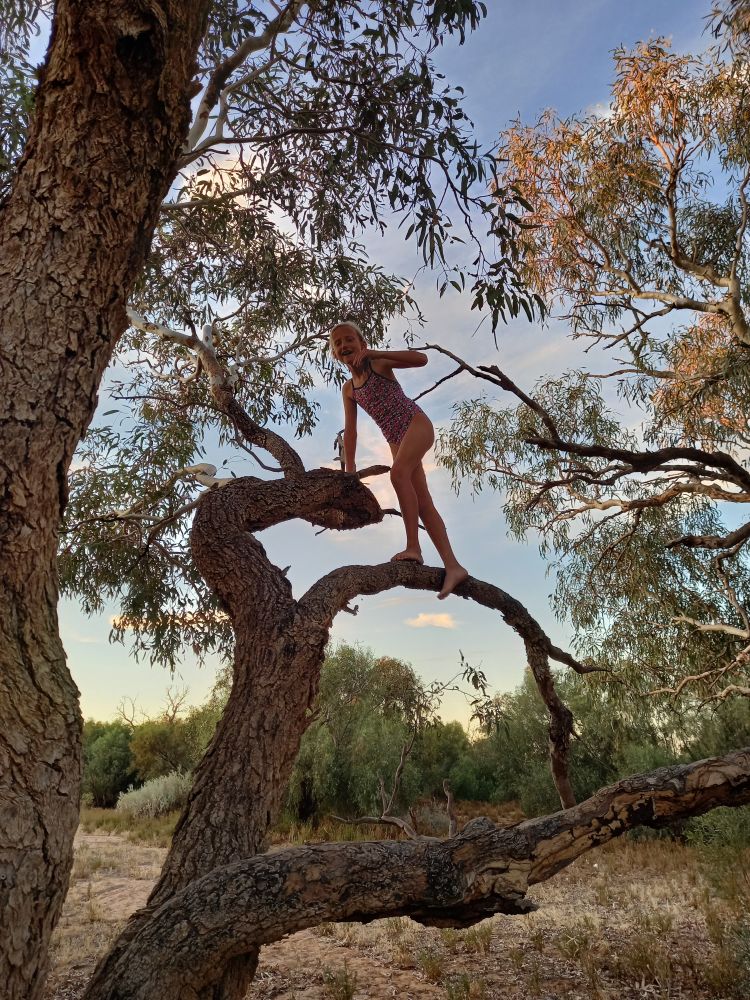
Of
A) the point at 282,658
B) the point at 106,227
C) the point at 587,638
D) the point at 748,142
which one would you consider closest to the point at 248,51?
the point at 106,227

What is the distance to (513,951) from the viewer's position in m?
4.32

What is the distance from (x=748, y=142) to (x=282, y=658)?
21.2 feet

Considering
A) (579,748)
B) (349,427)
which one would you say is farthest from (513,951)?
(579,748)

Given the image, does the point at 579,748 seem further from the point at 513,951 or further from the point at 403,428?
the point at 403,428

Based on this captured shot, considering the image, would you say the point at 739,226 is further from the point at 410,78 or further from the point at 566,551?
the point at 410,78

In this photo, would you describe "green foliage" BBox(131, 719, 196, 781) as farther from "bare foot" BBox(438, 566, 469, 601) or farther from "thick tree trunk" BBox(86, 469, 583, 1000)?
"thick tree trunk" BBox(86, 469, 583, 1000)

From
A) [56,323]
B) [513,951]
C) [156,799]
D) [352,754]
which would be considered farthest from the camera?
[156,799]

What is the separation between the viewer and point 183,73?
1.97 meters

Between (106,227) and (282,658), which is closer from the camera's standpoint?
(106,227)

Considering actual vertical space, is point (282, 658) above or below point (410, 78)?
below

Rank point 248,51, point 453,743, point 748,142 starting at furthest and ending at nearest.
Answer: point 453,743 → point 748,142 → point 248,51

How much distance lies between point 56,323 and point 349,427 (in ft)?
5.65

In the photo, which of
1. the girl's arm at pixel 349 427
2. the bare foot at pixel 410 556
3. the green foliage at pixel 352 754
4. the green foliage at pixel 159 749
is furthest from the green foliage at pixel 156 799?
the bare foot at pixel 410 556

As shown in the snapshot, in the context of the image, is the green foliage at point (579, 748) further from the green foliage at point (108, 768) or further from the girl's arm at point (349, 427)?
the green foliage at point (108, 768)
